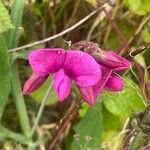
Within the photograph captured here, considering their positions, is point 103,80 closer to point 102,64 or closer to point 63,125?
point 102,64

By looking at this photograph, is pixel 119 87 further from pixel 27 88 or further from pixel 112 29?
pixel 112 29

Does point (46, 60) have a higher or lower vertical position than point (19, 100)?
higher

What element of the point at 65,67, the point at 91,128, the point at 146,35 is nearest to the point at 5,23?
the point at 65,67

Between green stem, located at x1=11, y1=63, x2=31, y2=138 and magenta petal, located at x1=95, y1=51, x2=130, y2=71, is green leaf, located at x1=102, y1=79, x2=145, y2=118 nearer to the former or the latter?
green stem, located at x1=11, y1=63, x2=31, y2=138

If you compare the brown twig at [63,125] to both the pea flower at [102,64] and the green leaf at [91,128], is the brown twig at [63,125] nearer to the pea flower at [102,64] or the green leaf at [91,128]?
the green leaf at [91,128]

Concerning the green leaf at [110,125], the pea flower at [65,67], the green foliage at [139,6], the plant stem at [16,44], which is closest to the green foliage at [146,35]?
the green foliage at [139,6]

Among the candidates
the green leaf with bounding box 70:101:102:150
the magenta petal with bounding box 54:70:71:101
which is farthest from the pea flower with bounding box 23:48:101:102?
the green leaf with bounding box 70:101:102:150

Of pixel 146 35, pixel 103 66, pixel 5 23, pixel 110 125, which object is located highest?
pixel 5 23

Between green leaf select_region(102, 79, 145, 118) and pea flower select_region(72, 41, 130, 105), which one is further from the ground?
pea flower select_region(72, 41, 130, 105)
